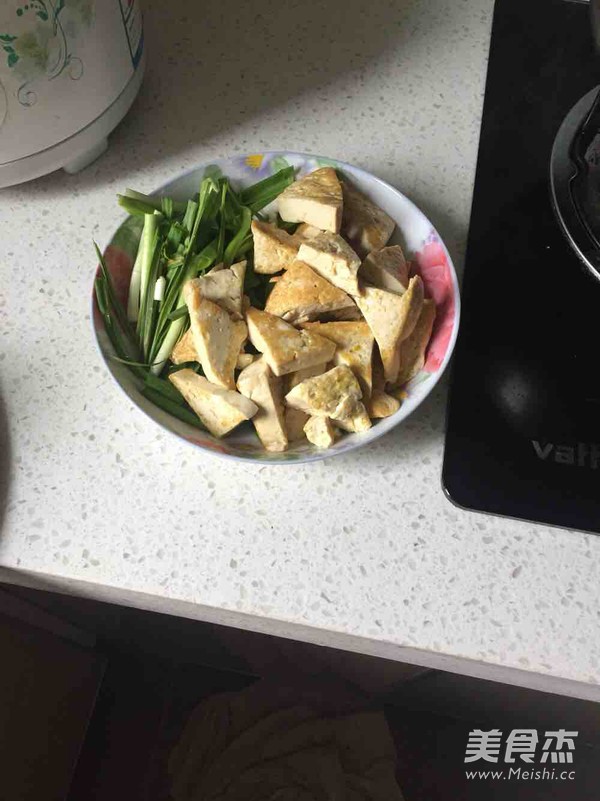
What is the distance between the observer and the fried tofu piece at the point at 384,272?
56cm

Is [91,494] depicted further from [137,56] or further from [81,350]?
[137,56]

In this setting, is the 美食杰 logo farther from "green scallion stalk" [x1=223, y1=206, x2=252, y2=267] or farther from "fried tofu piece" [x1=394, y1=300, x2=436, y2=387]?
"green scallion stalk" [x1=223, y1=206, x2=252, y2=267]

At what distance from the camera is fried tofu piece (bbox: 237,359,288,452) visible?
52cm

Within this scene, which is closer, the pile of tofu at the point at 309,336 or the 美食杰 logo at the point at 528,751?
the pile of tofu at the point at 309,336

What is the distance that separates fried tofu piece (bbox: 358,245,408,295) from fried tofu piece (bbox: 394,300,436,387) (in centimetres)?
3

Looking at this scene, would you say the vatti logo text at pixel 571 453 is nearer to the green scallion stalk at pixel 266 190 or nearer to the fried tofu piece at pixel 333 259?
the fried tofu piece at pixel 333 259

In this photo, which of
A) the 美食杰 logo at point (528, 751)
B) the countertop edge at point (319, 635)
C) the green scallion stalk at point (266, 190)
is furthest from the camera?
the 美食杰 logo at point (528, 751)

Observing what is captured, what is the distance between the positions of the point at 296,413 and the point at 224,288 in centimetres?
12

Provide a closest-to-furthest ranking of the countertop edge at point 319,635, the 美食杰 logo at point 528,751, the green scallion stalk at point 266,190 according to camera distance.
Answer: the countertop edge at point 319,635 < the green scallion stalk at point 266,190 < the 美食杰 logo at point 528,751

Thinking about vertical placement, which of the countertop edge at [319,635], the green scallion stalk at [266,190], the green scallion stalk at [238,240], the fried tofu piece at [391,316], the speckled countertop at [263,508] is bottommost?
the countertop edge at [319,635]

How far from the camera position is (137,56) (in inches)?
25.5

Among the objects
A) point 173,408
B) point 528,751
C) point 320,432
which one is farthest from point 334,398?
point 528,751

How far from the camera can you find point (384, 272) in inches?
21.9

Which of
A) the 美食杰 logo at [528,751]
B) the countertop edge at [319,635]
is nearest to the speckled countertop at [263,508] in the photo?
the countertop edge at [319,635]
